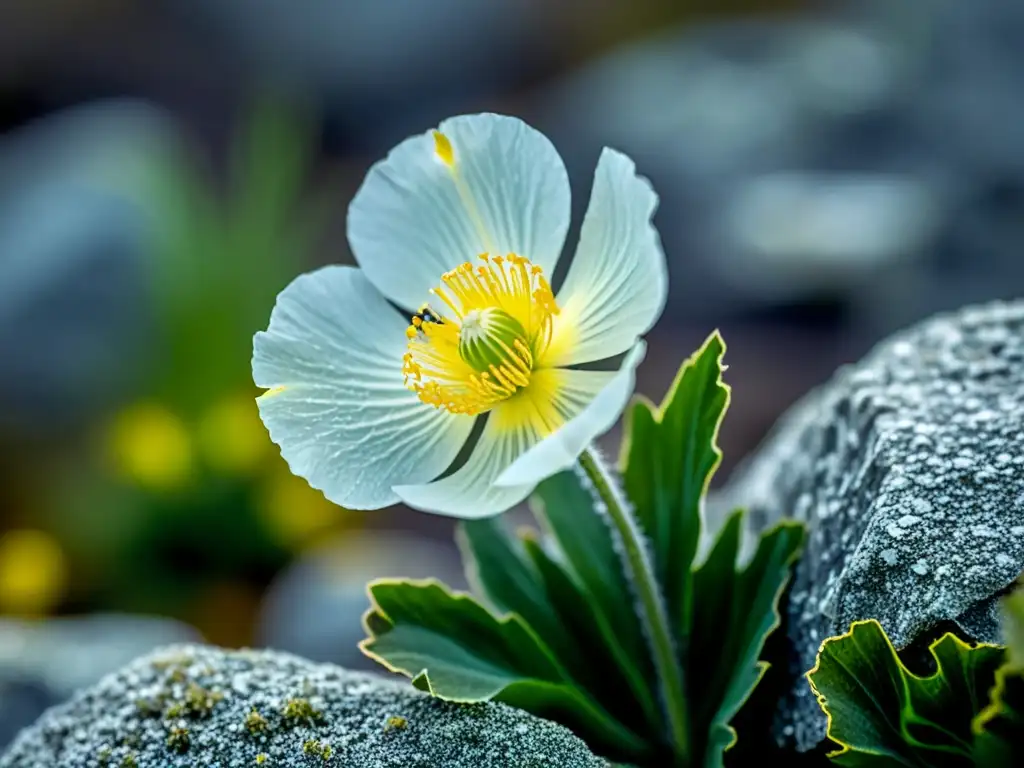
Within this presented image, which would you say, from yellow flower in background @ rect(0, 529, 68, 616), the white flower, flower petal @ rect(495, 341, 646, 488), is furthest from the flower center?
yellow flower in background @ rect(0, 529, 68, 616)

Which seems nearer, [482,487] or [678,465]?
[482,487]

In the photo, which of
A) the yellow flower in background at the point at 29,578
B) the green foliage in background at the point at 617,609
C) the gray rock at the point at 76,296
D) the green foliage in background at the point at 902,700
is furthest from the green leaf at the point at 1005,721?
the gray rock at the point at 76,296

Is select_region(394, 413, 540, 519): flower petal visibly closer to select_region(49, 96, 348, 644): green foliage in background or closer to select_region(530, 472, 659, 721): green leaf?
select_region(530, 472, 659, 721): green leaf

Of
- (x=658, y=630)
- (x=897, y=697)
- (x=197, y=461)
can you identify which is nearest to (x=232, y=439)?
(x=197, y=461)

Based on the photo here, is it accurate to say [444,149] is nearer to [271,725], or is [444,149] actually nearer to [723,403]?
[723,403]

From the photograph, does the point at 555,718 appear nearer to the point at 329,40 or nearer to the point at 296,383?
the point at 296,383

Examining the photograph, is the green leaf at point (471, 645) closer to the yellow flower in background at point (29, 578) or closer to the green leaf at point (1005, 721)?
the green leaf at point (1005, 721)

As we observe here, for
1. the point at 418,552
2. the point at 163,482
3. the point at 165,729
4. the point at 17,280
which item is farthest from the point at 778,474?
the point at 17,280
